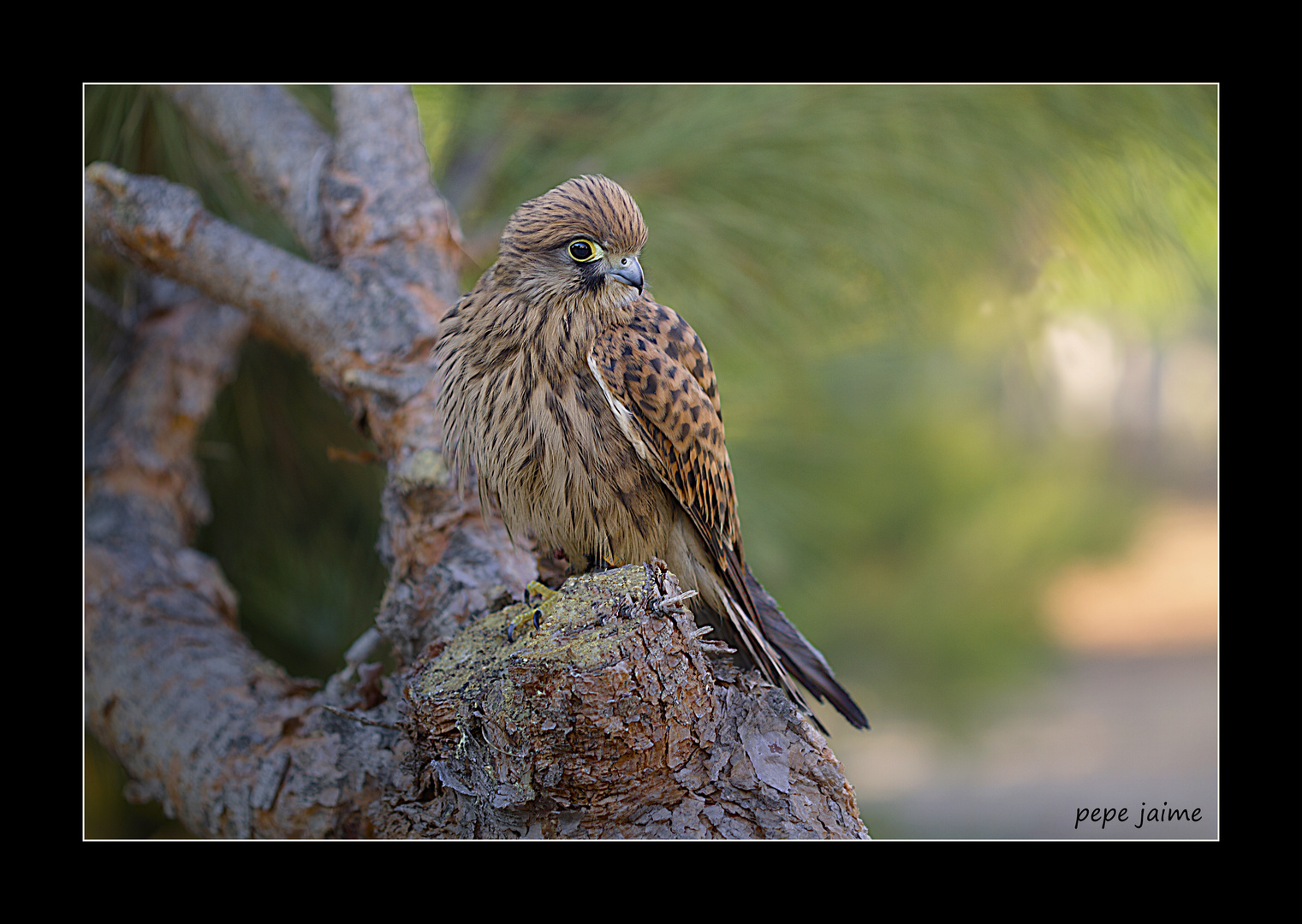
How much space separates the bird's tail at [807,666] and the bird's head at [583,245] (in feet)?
1.57

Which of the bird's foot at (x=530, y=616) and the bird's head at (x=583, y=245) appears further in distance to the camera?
the bird's head at (x=583, y=245)

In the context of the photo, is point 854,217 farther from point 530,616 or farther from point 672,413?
point 530,616

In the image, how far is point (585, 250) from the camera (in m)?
1.26

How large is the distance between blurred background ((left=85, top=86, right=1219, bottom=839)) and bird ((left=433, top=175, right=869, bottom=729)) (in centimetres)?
46

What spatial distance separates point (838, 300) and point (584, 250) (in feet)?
3.12

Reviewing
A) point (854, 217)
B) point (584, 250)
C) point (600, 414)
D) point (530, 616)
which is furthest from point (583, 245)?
point (854, 217)

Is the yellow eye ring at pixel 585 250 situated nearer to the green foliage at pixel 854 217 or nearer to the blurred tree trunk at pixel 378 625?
the blurred tree trunk at pixel 378 625

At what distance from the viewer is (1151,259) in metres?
1.86

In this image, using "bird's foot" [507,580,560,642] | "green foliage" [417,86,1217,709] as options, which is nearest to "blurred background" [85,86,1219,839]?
"green foliage" [417,86,1217,709]

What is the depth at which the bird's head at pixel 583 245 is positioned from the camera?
124 centimetres

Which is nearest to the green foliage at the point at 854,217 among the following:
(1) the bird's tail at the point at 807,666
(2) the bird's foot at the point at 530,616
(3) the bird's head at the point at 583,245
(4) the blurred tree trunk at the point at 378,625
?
(4) the blurred tree trunk at the point at 378,625

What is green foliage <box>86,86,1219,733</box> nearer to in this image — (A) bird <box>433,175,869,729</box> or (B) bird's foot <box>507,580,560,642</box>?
(A) bird <box>433,175,869,729</box>

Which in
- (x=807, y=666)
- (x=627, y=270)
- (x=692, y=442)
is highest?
(x=627, y=270)

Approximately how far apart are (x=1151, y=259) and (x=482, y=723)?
1.64 m
